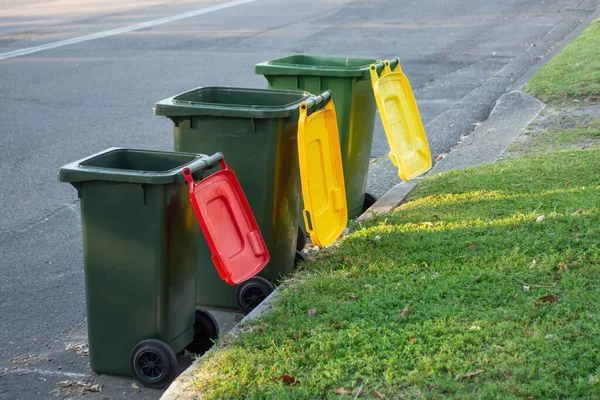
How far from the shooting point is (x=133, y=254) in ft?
12.3

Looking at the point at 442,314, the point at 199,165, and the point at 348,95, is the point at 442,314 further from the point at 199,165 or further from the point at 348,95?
the point at 348,95

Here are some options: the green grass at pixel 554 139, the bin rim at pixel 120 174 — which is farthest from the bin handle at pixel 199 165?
the green grass at pixel 554 139

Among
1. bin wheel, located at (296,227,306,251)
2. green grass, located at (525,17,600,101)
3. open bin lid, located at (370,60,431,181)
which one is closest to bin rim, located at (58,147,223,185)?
bin wheel, located at (296,227,306,251)

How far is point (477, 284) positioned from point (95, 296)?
1.95 metres

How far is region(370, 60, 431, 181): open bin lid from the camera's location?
577 cm

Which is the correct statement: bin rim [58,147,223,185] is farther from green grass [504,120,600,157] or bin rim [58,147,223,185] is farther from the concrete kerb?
green grass [504,120,600,157]

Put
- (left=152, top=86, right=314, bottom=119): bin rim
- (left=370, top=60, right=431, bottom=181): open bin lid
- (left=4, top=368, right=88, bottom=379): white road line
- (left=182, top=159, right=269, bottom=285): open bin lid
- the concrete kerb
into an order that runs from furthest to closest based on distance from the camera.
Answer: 1. the concrete kerb
2. (left=370, top=60, right=431, bottom=181): open bin lid
3. (left=152, top=86, right=314, bottom=119): bin rim
4. (left=4, top=368, right=88, bottom=379): white road line
5. (left=182, top=159, right=269, bottom=285): open bin lid

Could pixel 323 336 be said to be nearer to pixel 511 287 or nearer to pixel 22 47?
pixel 511 287

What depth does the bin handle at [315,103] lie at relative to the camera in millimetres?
4531

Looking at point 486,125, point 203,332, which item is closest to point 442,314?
point 203,332

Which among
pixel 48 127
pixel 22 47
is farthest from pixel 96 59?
pixel 48 127

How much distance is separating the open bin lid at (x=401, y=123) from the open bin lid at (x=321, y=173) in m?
0.78

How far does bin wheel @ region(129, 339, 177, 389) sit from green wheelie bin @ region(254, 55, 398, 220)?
188cm

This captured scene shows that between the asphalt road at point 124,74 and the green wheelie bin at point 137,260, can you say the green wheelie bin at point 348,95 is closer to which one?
the asphalt road at point 124,74
